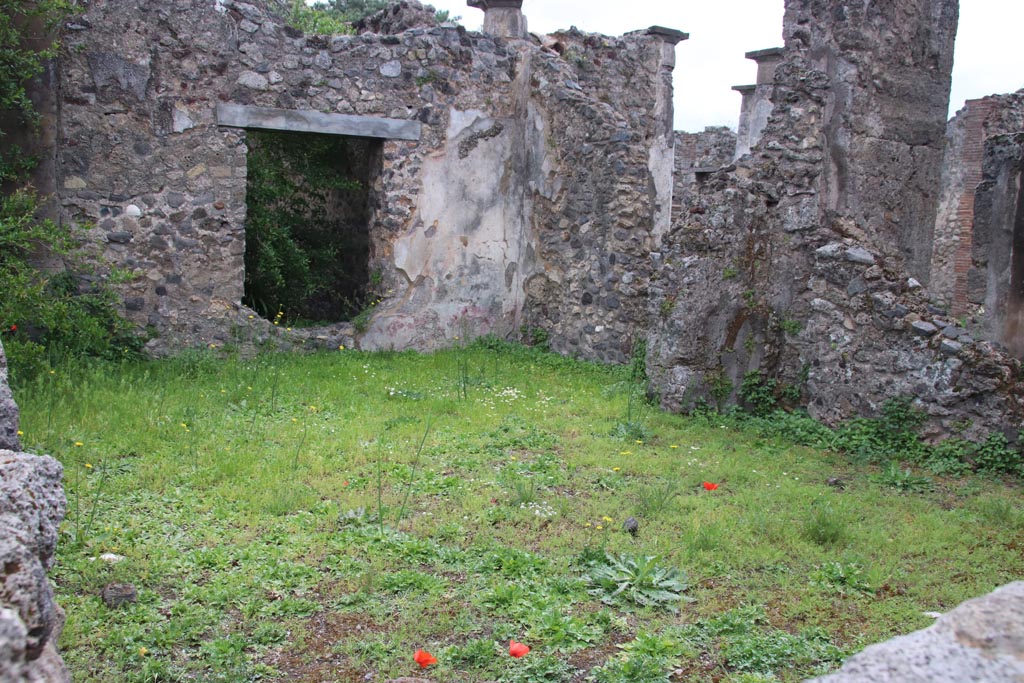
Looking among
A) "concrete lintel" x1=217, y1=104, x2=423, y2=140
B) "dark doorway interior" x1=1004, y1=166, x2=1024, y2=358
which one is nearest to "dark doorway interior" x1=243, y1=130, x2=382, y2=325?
"concrete lintel" x1=217, y1=104, x2=423, y2=140

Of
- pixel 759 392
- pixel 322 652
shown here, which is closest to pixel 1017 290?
pixel 759 392

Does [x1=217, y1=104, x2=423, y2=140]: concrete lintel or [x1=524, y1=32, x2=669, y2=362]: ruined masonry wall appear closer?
[x1=217, y1=104, x2=423, y2=140]: concrete lintel

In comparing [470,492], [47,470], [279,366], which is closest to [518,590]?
[470,492]

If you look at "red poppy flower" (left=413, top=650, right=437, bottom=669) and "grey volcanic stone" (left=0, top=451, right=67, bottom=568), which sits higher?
"grey volcanic stone" (left=0, top=451, right=67, bottom=568)

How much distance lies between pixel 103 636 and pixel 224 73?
589 centimetres

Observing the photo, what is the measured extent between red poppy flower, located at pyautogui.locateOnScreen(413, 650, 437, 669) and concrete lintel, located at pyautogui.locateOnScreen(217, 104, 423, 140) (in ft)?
20.0

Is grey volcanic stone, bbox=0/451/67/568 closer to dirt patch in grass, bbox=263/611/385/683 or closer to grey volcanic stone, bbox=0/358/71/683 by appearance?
grey volcanic stone, bbox=0/358/71/683

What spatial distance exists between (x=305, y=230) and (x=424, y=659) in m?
7.39

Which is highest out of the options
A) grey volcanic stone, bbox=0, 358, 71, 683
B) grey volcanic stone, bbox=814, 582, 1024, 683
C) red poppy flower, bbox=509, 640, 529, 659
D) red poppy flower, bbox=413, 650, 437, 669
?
grey volcanic stone, bbox=814, 582, 1024, 683

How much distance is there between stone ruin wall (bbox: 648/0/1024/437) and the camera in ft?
18.0

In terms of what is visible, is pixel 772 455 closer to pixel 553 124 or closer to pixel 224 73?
pixel 553 124

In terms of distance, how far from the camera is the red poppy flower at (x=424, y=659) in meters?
2.94

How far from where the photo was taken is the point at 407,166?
869 centimetres

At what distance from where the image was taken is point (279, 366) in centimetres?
755
